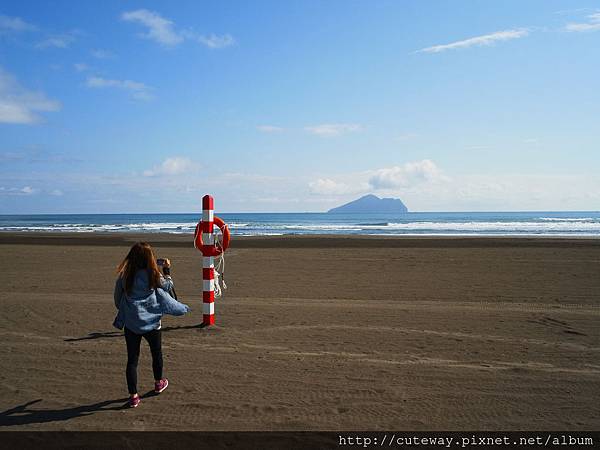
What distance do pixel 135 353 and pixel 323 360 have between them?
234 cm

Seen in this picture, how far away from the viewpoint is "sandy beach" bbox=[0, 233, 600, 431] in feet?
13.5

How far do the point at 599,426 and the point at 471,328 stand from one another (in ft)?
10.8

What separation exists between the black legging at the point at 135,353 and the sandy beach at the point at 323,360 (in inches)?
10.2

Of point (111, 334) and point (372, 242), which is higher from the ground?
point (372, 242)

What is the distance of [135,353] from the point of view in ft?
14.5

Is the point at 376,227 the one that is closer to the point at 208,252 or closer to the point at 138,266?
the point at 208,252

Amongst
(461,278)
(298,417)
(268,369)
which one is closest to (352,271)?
(461,278)

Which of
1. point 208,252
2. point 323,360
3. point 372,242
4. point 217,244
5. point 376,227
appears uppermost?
point 217,244

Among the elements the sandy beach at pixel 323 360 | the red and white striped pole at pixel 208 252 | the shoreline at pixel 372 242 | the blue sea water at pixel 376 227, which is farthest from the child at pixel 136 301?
the blue sea water at pixel 376 227

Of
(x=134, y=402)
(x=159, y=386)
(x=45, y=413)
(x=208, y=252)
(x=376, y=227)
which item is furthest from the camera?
(x=376, y=227)

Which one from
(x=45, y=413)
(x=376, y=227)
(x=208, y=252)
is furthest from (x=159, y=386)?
(x=376, y=227)

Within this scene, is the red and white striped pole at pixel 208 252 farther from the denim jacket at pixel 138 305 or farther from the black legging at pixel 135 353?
the denim jacket at pixel 138 305

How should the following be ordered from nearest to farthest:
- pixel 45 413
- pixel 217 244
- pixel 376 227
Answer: pixel 45 413 → pixel 217 244 → pixel 376 227

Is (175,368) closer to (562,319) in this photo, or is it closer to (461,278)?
(562,319)
